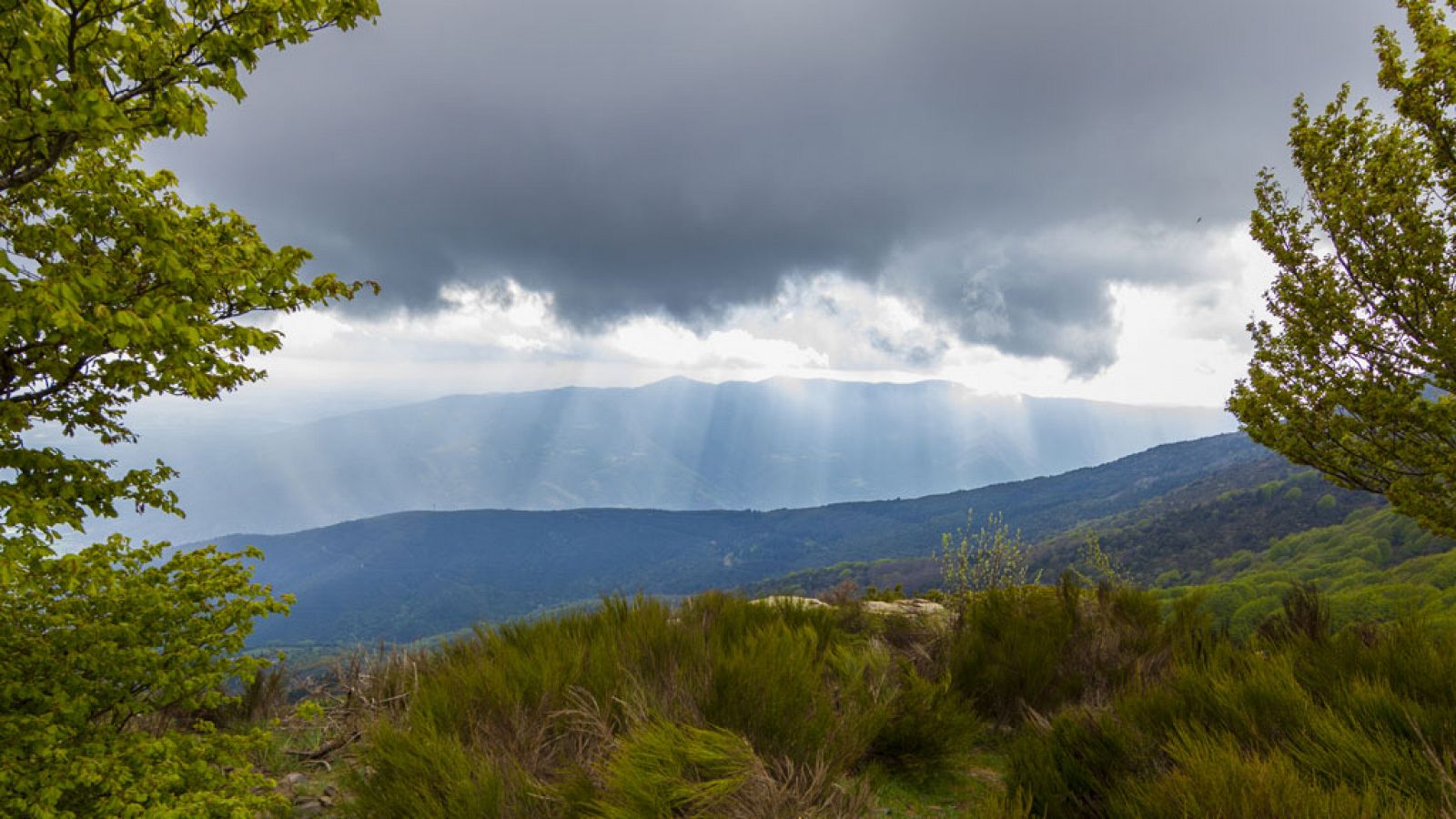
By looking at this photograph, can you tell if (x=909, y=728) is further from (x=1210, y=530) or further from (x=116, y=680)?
(x=1210, y=530)

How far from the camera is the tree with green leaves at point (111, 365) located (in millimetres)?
3834

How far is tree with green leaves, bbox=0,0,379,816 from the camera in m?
3.83

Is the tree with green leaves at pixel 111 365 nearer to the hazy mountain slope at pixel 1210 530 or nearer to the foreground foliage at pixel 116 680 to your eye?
the foreground foliage at pixel 116 680

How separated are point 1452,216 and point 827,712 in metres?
8.66

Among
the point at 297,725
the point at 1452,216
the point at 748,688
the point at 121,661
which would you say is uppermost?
the point at 1452,216

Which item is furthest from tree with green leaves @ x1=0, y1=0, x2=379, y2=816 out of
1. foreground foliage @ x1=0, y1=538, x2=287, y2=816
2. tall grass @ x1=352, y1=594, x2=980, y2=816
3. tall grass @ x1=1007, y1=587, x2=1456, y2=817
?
tall grass @ x1=1007, y1=587, x2=1456, y2=817

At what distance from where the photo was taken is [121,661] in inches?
174

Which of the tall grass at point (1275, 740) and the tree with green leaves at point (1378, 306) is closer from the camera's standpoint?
the tall grass at point (1275, 740)

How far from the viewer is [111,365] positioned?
4.95 m

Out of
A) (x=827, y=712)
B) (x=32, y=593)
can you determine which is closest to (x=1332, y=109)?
(x=827, y=712)

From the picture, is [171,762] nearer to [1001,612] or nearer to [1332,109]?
[1001,612]

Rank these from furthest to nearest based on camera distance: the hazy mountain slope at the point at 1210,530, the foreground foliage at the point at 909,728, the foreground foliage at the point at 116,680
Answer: the hazy mountain slope at the point at 1210,530 → the foreground foliage at the point at 116,680 → the foreground foliage at the point at 909,728

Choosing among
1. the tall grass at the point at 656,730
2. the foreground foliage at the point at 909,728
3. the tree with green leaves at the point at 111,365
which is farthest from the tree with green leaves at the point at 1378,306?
the tree with green leaves at the point at 111,365

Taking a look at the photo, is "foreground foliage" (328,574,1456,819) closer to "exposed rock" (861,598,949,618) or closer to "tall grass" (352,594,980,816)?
Answer: "tall grass" (352,594,980,816)
